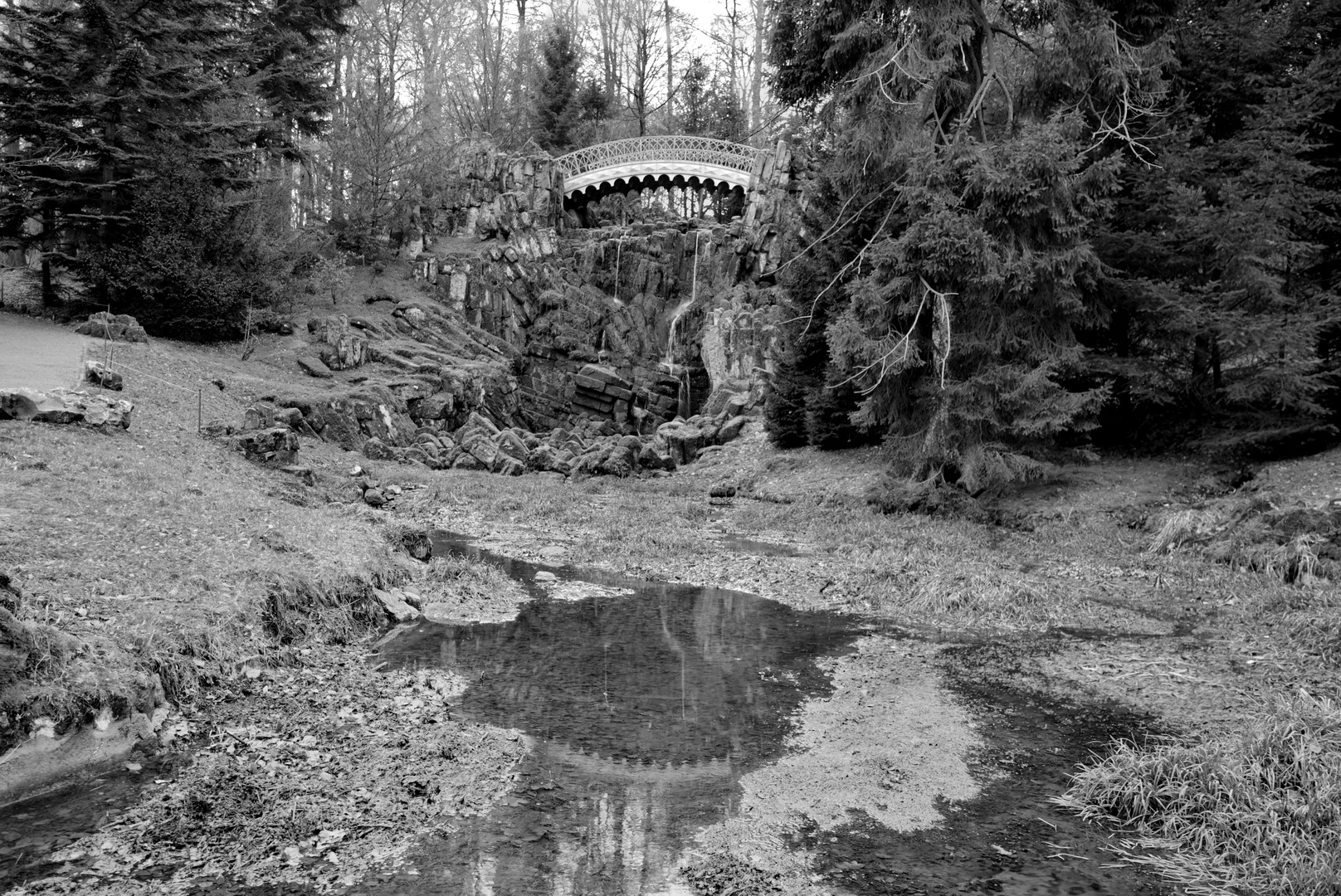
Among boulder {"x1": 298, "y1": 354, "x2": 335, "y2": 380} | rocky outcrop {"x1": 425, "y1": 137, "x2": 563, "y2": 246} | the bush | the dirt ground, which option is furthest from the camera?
rocky outcrop {"x1": 425, "y1": 137, "x2": 563, "y2": 246}

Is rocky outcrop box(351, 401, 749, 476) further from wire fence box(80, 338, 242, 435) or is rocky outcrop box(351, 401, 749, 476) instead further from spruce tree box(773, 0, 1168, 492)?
spruce tree box(773, 0, 1168, 492)

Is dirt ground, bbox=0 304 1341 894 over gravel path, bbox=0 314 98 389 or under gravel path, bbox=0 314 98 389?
under

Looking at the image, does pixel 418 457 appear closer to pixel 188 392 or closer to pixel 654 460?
pixel 188 392

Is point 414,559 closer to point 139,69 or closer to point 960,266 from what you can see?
point 960,266

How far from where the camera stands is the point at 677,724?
7.55 metres

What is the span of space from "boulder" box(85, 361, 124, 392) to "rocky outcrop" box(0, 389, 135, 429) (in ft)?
10.3

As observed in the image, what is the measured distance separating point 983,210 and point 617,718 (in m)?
14.7

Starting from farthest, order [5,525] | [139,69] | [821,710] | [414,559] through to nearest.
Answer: [139,69]
[414,559]
[5,525]
[821,710]

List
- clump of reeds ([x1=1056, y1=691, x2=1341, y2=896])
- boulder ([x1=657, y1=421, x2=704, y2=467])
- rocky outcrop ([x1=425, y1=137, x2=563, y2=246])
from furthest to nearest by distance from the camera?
rocky outcrop ([x1=425, y1=137, x2=563, y2=246]) → boulder ([x1=657, y1=421, x2=704, y2=467]) → clump of reeds ([x1=1056, y1=691, x2=1341, y2=896])

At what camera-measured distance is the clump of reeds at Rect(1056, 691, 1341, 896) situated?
199 inches

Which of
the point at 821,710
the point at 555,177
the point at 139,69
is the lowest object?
the point at 821,710

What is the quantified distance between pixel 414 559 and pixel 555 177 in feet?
134

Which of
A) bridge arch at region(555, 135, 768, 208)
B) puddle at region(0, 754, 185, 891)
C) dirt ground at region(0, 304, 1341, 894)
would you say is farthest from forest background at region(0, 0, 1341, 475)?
bridge arch at region(555, 135, 768, 208)

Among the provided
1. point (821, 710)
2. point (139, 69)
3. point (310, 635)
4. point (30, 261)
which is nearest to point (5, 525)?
point (310, 635)
